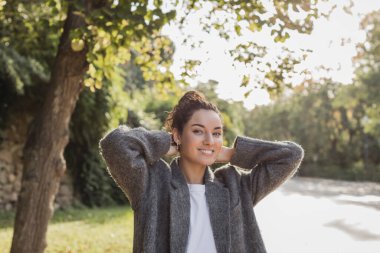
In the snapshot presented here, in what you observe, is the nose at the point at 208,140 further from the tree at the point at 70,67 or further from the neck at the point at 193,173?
the tree at the point at 70,67

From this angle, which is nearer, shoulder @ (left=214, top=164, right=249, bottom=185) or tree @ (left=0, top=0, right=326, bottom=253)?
shoulder @ (left=214, top=164, right=249, bottom=185)

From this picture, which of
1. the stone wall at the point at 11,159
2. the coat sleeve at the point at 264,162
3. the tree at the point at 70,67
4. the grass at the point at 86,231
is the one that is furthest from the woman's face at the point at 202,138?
the stone wall at the point at 11,159

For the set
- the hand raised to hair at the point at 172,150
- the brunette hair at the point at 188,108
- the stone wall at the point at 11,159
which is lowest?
the stone wall at the point at 11,159

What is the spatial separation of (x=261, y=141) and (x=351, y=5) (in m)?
2.63

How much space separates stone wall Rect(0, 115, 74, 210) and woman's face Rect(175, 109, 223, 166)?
8842 mm

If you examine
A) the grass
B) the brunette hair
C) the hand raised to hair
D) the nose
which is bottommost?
the grass

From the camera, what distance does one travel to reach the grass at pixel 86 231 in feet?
24.0

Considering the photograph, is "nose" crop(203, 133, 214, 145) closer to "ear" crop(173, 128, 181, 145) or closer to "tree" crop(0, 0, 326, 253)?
"ear" crop(173, 128, 181, 145)

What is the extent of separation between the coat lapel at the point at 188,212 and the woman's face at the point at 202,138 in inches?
5.1

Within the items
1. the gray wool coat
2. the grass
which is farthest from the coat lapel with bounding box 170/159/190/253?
the grass

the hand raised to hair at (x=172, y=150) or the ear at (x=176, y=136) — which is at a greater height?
the ear at (x=176, y=136)

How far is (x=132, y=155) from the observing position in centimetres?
270

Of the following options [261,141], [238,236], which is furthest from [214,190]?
[261,141]

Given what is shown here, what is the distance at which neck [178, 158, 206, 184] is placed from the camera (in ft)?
9.40
